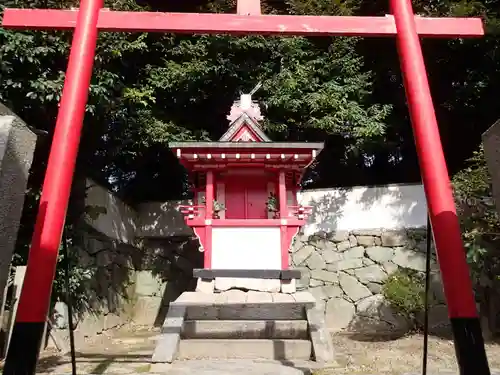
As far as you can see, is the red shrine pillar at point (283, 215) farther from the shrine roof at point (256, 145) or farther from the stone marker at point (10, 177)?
the stone marker at point (10, 177)

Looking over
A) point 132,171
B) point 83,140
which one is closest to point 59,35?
point 83,140

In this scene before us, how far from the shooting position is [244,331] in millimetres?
6820

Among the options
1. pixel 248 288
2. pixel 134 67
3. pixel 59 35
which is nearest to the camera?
pixel 59 35

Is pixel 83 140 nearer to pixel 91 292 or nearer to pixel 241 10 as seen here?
pixel 91 292

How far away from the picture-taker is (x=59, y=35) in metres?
7.29

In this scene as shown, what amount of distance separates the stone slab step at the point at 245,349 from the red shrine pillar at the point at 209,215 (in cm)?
278

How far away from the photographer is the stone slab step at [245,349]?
631 cm

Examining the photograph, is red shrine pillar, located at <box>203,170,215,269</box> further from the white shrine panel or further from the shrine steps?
the shrine steps

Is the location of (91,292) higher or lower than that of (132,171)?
lower

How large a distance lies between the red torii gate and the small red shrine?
5.36 meters

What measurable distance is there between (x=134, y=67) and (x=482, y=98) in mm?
8602

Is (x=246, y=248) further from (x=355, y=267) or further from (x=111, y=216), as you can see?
(x=111, y=216)

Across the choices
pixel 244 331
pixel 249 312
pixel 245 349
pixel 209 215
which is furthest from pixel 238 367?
pixel 209 215

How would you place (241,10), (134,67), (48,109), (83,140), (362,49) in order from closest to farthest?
1. (241,10)
2. (48,109)
3. (83,140)
4. (134,67)
5. (362,49)
